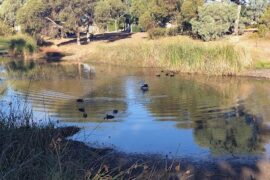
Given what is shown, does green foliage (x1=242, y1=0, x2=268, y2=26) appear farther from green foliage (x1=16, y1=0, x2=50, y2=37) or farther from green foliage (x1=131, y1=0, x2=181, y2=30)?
green foliage (x1=16, y1=0, x2=50, y2=37)

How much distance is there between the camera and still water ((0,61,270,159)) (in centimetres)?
1325

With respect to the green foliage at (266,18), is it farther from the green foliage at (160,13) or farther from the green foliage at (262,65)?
the green foliage at (262,65)

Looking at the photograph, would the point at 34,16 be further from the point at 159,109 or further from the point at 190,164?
the point at 190,164

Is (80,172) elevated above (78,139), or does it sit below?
above

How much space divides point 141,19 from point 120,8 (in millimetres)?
6722

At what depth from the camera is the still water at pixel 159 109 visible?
13.2 m

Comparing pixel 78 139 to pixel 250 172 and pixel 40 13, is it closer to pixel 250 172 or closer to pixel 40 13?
pixel 250 172

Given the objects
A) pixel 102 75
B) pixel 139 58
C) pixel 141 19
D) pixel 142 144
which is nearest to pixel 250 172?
pixel 142 144

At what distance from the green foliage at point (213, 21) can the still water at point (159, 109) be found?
32.7ft

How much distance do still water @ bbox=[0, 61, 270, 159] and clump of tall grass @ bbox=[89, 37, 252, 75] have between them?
5.00 feet

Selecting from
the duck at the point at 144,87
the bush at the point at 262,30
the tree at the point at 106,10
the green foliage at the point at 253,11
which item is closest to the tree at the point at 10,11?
the tree at the point at 106,10

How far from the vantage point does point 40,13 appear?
5081 centimetres

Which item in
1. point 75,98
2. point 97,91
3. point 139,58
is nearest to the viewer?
point 75,98

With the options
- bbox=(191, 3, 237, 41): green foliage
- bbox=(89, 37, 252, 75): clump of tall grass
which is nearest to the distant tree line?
bbox=(191, 3, 237, 41): green foliage
